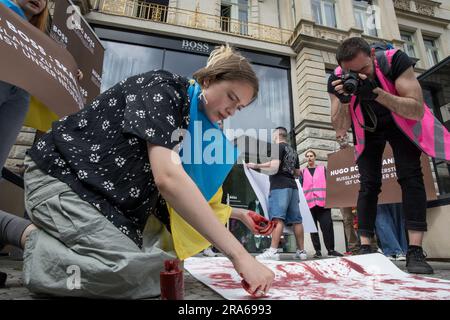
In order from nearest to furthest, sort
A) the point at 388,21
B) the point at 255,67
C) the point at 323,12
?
the point at 255,67 < the point at 323,12 < the point at 388,21

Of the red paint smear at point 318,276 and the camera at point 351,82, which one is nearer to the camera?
the red paint smear at point 318,276

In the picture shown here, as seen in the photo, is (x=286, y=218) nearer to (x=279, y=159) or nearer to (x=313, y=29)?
(x=279, y=159)

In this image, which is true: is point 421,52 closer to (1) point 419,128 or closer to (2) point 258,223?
(1) point 419,128

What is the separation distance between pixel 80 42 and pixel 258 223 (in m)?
2.63

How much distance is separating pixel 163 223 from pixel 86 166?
413mm

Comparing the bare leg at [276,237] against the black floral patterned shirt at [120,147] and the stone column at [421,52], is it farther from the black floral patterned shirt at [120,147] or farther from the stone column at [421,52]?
the stone column at [421,52]

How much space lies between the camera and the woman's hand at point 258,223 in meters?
1.20

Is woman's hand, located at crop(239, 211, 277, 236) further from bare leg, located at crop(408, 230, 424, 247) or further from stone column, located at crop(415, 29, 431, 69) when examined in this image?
stone column, located at crop(415, 29, 431, 69)

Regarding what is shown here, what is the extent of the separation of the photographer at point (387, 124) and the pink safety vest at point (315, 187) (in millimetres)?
2214

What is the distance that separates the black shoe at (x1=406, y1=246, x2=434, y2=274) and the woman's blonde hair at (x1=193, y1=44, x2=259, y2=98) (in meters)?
1.26

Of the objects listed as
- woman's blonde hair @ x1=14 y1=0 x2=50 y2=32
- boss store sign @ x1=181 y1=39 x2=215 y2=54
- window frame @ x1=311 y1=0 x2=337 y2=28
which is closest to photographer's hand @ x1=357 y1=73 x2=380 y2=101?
woman's blonde hair @ x1=14 y1=0 x2=50 y2=32

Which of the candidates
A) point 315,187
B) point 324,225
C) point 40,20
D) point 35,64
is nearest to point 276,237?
point 324,225

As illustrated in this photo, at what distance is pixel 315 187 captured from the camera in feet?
13.7

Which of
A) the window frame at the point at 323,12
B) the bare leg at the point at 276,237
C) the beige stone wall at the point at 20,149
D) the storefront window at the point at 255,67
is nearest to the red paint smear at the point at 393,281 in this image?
the bare leg at the point at 276,237
